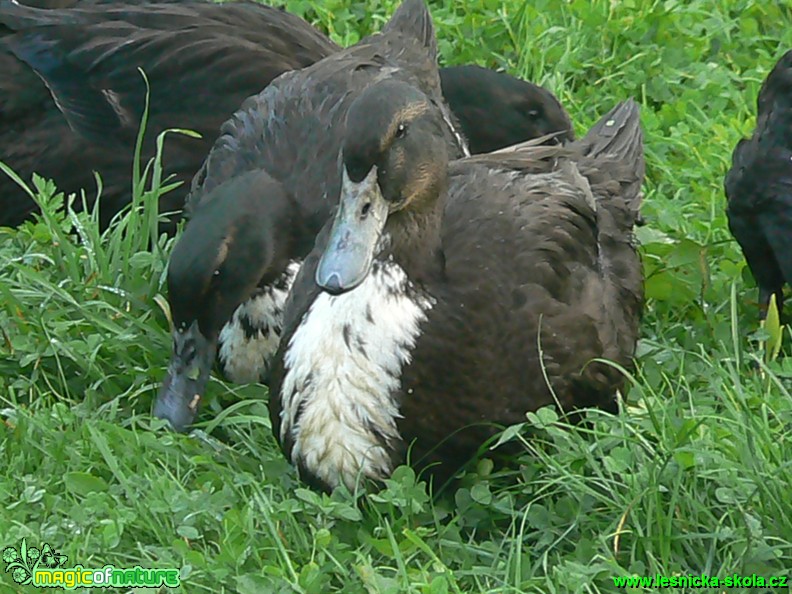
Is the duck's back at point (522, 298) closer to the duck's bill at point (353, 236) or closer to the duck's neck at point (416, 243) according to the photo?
the duck's neck at point (416, 243)

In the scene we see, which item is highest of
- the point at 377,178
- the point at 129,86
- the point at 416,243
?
the point at 377,178

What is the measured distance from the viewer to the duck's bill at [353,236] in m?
3.70

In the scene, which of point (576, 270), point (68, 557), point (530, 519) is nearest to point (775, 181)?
point (576, 270)

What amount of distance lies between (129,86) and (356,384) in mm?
2076

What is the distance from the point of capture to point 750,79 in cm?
616

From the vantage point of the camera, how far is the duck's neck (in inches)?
153

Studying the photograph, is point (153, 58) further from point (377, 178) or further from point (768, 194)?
point (768, 194)

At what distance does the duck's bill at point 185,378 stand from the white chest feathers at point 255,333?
0.16 meters

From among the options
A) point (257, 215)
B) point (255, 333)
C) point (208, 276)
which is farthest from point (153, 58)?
point (208, 276)

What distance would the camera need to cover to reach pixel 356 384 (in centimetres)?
383

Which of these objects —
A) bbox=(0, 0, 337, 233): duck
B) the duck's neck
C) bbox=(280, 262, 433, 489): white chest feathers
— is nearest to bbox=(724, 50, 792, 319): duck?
Answer: the duck's neck

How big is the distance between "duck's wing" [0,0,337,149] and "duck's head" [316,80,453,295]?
5.45 ft

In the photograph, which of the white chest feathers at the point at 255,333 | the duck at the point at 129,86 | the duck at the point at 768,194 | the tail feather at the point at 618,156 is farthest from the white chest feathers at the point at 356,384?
the duck at the point at 129,86

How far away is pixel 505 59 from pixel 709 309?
1791 millimetres
